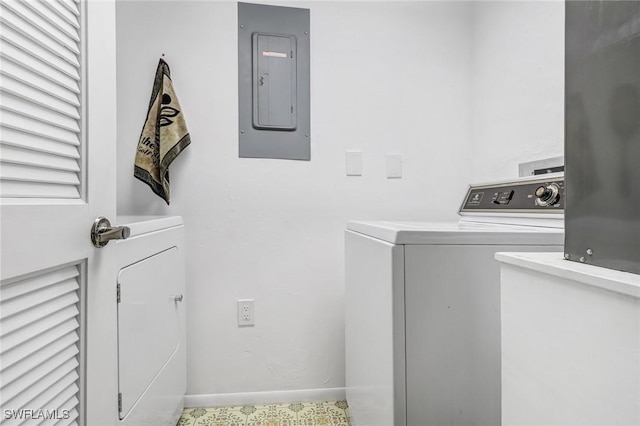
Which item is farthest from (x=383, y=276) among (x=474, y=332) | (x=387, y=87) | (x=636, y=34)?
(x=387, y=87)

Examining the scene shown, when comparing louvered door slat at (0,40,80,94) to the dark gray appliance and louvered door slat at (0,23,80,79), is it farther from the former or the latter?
the dark gray appliance

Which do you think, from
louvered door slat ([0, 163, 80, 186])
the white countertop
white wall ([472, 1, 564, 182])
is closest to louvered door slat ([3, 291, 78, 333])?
louvered door slat ([0, 163, 80, 186])

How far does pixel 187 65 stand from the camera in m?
1.73

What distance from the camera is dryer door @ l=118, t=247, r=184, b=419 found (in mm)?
1005

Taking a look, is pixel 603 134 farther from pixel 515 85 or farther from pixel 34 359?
pixel 515 85

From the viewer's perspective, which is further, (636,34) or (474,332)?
(474,332)

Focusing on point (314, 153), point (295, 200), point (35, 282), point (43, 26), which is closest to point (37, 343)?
point (35, 282)

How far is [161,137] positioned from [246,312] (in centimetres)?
91

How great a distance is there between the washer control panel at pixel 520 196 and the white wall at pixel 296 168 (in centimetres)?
47

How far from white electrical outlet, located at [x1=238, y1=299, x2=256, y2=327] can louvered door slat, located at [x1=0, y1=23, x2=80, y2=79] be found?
4.10 feet

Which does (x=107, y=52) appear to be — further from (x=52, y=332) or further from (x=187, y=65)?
(x=187, y=65)

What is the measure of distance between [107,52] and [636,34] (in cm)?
101

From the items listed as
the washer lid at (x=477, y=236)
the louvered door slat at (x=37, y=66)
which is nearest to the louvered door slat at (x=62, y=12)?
the louvered door slat at (x=37, y=66)

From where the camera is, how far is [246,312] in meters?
1.76
